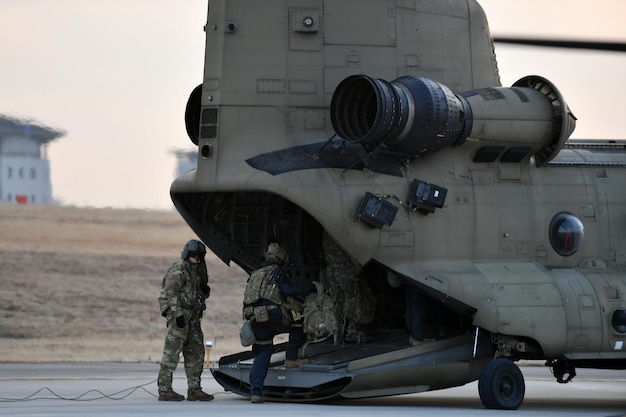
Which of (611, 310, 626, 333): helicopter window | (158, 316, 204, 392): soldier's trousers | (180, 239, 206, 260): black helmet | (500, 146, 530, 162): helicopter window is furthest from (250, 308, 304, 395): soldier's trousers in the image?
(611, 310, 626, 333): helicopter window

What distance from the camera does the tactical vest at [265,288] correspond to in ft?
52.6

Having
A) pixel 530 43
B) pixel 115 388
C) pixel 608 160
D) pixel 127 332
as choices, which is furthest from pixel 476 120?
pixel 127 332

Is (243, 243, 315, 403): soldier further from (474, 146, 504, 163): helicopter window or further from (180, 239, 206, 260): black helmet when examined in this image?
(474, 146, 504, 163): helicopter window

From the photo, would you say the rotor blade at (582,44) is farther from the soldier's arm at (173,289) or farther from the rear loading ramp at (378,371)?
the soldier's arm at (173,289)

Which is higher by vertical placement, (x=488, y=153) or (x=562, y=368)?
(x=488, y=153)

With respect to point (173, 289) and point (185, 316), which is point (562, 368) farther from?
point (173, 289)

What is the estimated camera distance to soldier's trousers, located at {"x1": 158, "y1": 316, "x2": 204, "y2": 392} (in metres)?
16.0

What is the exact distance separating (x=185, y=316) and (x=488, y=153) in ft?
14.3

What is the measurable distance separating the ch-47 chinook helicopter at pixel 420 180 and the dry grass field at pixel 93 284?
39.1 ft

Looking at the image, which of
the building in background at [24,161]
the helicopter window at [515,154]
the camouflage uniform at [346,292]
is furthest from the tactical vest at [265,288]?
the building in background at [24,161]

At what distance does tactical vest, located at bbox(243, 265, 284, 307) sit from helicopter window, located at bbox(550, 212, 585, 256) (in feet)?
12.1

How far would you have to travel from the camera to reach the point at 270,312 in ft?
52.3

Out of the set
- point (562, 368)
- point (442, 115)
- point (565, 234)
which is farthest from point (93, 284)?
point (442, 115)

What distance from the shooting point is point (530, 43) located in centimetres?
1672
